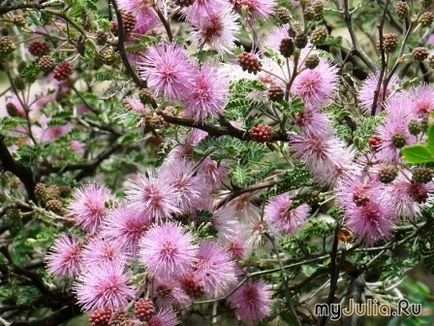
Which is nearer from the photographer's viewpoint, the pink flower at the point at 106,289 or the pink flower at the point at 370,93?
the pink flower at the point at 106,289

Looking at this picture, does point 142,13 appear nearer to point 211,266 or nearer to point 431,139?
point 211,266

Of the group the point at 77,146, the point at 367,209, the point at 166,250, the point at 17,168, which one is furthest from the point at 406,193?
the point at 77,146

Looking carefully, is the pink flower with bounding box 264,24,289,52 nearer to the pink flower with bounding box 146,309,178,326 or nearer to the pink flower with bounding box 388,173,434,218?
the pink flower with bounding box 388,173,434,218

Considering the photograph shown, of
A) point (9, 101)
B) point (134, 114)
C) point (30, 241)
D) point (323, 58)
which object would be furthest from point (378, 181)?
point (9, 101)

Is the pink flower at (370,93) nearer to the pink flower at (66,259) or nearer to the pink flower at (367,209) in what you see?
the pink flower at (367,209)

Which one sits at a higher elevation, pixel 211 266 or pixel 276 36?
pixel 276 36

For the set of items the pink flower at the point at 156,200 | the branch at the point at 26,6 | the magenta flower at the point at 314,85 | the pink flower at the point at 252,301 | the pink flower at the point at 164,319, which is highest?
the branch at the point at 26,6

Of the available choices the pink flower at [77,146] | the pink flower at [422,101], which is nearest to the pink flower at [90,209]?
the pink flower at [422,101]
